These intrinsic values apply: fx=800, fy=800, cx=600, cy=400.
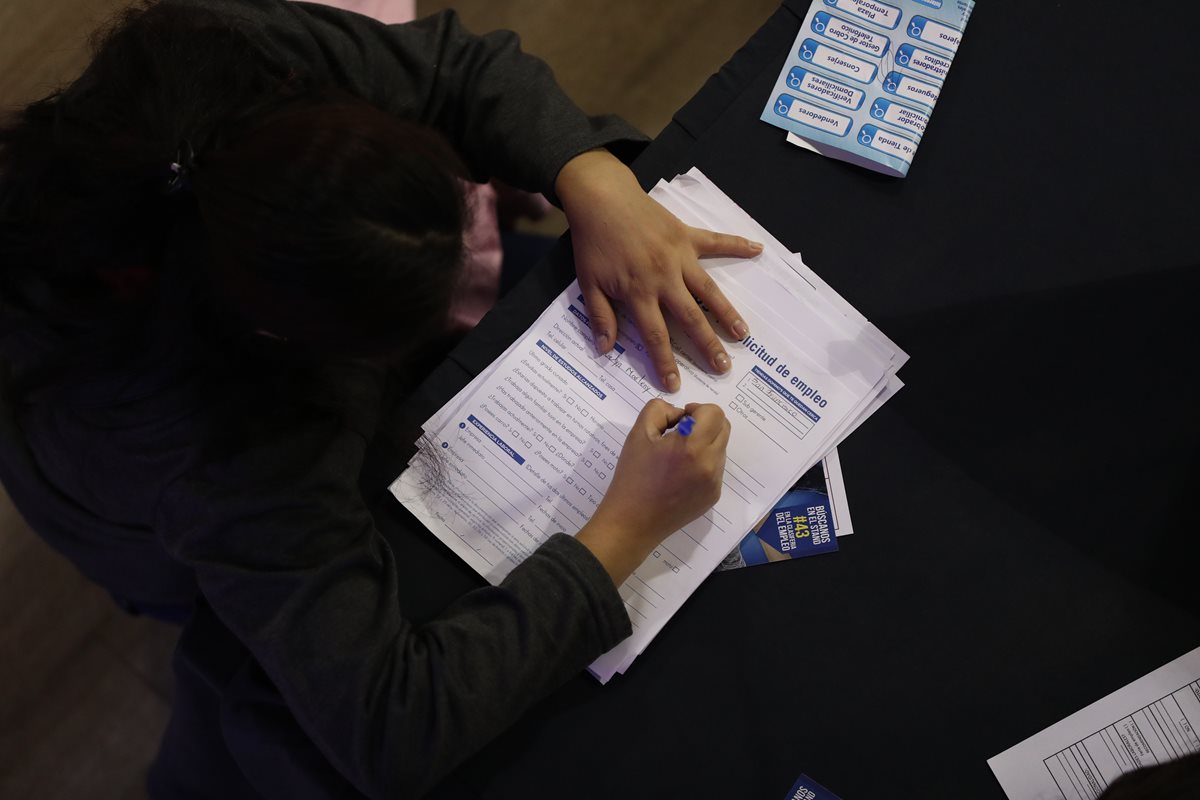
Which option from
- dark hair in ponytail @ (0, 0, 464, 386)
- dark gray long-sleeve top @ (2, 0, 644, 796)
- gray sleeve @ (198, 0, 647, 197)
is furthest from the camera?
gray sleeve @ (198, 0, 647, 197)

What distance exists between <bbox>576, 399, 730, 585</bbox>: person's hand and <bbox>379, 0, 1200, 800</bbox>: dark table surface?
7 cm

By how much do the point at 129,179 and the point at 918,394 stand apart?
1.99 feet

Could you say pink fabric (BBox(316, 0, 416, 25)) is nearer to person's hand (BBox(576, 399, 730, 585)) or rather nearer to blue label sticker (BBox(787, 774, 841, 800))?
person's hand (BBox(576, 399, 730, 585))

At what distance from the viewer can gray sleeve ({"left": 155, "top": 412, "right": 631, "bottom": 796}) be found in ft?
1.91

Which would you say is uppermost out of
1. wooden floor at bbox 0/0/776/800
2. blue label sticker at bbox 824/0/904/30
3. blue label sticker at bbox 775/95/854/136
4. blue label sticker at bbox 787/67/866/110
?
blue label sticker at bbox 824/0/904/30

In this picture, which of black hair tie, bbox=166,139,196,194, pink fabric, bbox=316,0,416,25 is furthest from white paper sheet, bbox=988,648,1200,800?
pink fabric, bbox=316,0,416,25

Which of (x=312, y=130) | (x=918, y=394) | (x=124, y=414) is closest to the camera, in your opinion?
(x=312, y=130)

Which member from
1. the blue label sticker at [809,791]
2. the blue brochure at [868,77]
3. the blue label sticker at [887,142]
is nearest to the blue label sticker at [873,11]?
the blue brochure at [868,77]

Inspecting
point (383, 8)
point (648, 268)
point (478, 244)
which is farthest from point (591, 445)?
point (383, 8)

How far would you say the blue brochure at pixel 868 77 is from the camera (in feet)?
2.31

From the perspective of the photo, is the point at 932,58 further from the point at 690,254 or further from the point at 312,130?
the point at 312,130

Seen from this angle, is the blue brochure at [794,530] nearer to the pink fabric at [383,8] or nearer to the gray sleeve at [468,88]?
the gray sleeve at [468,88]

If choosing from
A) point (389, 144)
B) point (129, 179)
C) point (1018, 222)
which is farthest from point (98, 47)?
point (1018, 222)

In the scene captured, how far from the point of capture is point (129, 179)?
1.61 ft
